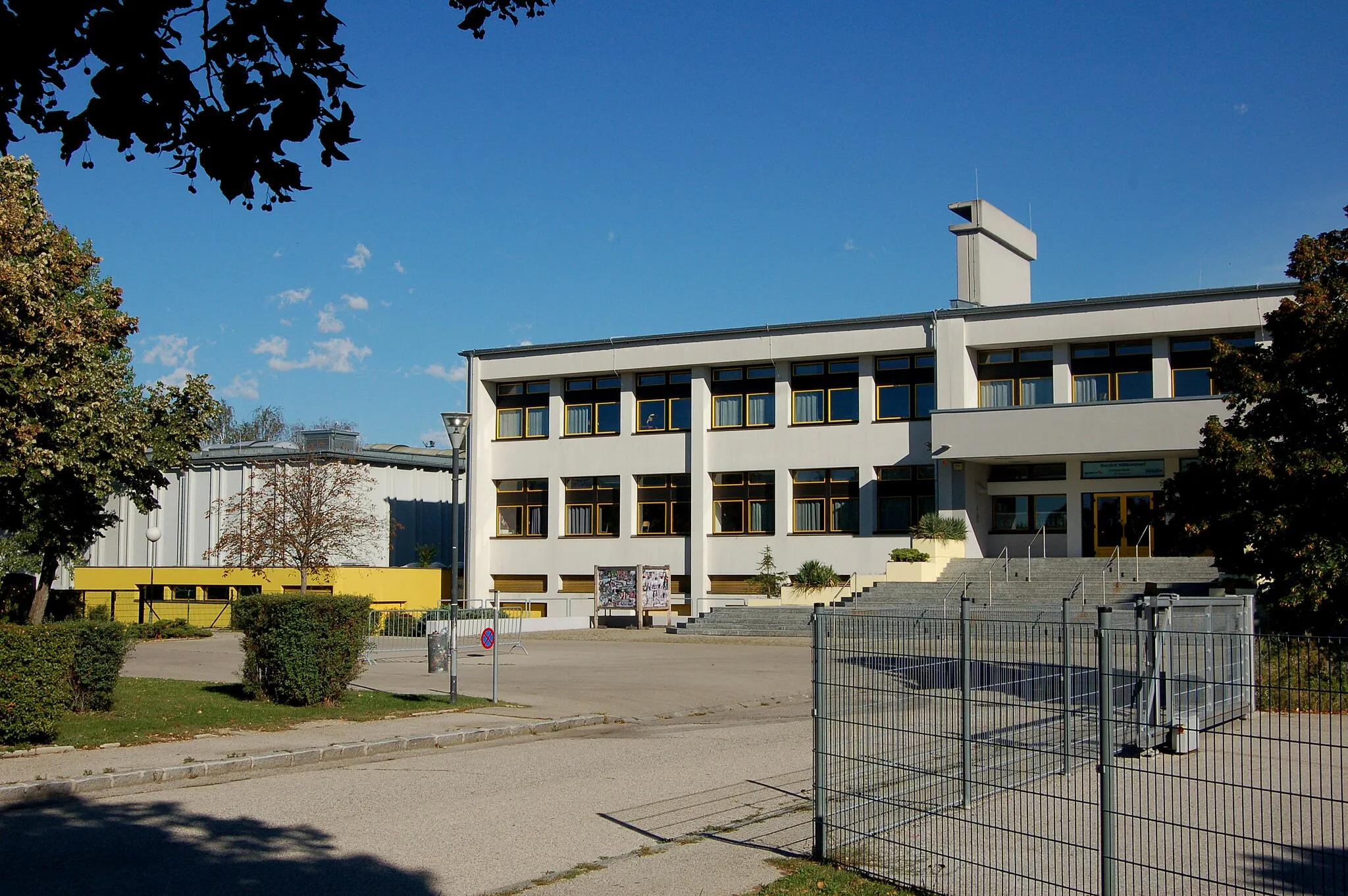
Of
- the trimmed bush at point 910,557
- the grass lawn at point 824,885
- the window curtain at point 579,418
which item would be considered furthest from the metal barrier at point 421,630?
the grass lawn at point 824,885

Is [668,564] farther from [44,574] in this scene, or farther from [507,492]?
[44,574]

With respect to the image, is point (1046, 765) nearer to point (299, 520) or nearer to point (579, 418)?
point (299, 520)

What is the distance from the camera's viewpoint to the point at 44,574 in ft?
97.2

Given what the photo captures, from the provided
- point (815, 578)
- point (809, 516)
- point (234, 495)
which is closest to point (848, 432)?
point (809, 516)

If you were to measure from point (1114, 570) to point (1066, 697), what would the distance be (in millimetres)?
29852

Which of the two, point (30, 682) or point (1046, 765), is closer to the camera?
point (1046, 765)

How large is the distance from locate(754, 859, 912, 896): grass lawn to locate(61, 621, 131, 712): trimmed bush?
10221 mm

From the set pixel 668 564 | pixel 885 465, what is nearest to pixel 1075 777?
pixel 885 465

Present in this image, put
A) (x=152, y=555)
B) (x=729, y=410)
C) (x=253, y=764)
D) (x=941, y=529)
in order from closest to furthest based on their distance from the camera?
(x=253, y=764) → (x=941, y=529) → (x=729, y=410) → (x=152, y=555)

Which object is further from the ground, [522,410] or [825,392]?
[825,392]

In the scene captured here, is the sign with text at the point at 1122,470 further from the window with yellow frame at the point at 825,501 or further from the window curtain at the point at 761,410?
the window curtain at the point at 761,410

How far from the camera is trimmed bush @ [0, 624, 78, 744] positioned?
40.8ft

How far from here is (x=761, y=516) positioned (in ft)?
149

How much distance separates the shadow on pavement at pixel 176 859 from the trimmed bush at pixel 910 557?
3137 cm
